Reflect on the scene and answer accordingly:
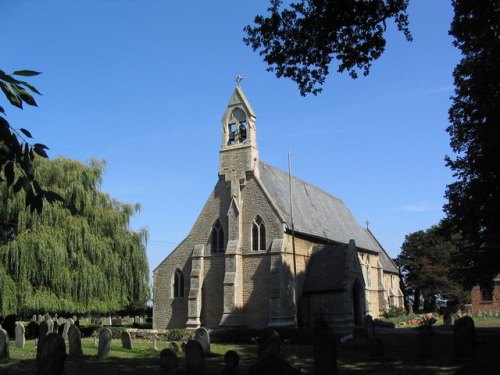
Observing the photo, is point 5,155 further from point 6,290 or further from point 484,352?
point 6,290

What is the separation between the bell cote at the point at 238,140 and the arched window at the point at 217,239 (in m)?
3.53

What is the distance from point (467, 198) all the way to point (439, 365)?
8.73m

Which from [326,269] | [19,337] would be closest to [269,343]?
[19,337]

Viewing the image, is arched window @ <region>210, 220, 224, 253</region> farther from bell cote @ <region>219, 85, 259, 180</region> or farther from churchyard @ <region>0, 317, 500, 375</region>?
churchyard @ <region>0, 317, 500, 375</region>

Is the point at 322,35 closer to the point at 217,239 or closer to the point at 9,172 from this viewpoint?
the point at 9,172

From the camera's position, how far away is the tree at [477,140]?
16578 mm

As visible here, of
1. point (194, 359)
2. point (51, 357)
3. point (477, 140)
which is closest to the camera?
point (51, 357)

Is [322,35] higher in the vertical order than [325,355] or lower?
higher

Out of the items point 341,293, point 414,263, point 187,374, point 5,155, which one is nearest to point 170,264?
point 341,293

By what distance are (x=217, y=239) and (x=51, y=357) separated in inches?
912

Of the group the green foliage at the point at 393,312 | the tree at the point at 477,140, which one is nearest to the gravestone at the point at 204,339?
the tree at the point at 477,140

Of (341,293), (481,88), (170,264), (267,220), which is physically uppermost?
(481,88)

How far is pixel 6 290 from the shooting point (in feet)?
84.8

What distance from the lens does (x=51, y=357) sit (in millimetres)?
11844
